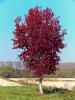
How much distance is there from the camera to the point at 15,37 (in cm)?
2777

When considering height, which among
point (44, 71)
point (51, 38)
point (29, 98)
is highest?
point (51, 38)

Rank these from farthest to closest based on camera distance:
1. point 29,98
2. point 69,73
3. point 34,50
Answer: point 69,73 < point 34,50 < point 29,98

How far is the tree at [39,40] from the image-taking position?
27344mm

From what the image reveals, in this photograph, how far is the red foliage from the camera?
27344 millimetres

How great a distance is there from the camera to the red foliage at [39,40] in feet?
89.7

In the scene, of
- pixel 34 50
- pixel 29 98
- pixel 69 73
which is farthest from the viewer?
pixel 69 73

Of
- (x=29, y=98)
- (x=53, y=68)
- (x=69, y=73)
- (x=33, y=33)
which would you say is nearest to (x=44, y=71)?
(x=53, y=68)

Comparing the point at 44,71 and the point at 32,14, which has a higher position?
the point at 32,14

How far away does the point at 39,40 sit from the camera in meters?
27.2

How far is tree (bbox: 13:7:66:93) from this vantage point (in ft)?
89.7

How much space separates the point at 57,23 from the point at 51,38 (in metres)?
0.97

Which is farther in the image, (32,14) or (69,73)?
(69,73)

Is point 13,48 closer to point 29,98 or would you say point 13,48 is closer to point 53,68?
point 53,68

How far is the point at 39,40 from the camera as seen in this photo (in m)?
27.2
